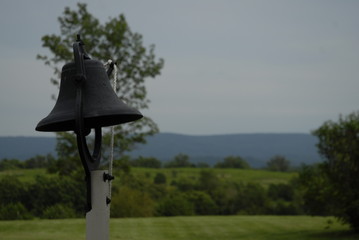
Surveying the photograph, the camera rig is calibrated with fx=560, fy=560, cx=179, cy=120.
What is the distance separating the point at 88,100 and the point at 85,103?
5 centimetres

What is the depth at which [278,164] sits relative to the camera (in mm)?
123500

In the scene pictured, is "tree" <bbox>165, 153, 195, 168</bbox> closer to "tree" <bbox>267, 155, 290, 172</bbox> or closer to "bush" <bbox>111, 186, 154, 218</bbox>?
"tree" <bbox>267, 155, 290, 172</bbox>

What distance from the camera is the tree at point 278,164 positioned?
11644 cm

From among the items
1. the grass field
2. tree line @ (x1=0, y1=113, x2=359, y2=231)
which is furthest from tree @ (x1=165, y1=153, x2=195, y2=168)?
the grass field

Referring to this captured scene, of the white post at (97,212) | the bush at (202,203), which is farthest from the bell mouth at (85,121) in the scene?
the bush at (202,203)

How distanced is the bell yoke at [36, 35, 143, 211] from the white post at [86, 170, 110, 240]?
6cm

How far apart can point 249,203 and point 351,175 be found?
42196 mm

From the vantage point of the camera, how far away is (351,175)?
69.2 feet

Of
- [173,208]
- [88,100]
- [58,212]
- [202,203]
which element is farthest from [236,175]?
[88,100]

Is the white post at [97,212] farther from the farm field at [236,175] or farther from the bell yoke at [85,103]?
the farm field at [236,175]

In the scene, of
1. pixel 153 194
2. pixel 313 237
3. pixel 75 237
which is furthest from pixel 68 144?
pixel 153 194

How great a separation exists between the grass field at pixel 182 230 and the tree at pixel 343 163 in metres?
1.10

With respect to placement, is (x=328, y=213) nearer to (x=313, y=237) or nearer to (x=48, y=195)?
(x=313, y=237)

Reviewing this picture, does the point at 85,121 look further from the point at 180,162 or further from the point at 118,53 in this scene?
the point at 180,162
